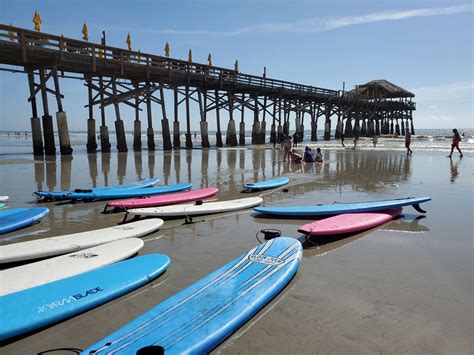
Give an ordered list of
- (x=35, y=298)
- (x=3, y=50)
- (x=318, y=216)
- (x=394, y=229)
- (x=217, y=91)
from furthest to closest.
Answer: (x=217, y=91) < (x=3, y=50) < (x=318, y=216) < (x=394, y=229) < (x=35, y=298)

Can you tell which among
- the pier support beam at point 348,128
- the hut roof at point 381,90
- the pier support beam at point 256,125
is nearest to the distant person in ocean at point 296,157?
the pier support beam at point 256,125

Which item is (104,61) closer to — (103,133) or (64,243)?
(103,133)

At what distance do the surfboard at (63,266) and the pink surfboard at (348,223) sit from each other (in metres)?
2.37

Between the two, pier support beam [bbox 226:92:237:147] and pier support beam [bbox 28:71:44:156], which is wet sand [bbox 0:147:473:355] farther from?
pier support beam [bbox 226:92:237:147]

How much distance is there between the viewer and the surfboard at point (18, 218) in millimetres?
5491

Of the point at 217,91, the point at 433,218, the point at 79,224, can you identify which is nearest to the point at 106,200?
the point at 79,224

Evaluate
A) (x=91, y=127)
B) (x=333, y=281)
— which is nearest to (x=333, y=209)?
(x=333, y=281)

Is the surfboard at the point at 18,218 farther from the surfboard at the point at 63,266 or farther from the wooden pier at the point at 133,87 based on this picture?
the wooden pier at the point at 133,87

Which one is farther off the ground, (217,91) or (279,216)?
(217,91)

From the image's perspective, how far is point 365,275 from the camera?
3.94m

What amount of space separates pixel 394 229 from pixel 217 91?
23875mm

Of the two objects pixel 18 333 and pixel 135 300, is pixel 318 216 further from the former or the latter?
pixel 18 333

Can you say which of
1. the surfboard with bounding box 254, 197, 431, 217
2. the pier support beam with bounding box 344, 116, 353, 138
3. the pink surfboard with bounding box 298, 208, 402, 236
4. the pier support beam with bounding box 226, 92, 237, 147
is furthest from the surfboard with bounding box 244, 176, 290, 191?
the pier support beam with bounding box 344, 116, 353, 138

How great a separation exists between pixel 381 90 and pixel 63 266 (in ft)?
180
